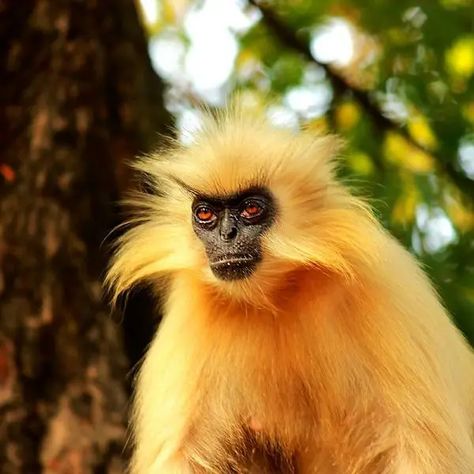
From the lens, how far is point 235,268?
3.81 metres

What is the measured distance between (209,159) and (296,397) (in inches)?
40.0

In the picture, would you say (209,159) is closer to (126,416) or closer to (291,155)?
(291,155)

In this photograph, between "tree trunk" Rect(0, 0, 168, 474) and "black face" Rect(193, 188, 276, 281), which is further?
"tree trunk" Rect(0, 0, 168, 474)

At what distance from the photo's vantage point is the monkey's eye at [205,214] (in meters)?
3.96

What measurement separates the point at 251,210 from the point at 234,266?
0.83 ft

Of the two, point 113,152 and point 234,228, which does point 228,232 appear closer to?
point 234,228

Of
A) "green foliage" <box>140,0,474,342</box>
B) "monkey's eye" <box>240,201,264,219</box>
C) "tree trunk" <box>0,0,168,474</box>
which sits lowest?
"tree trunk" <box>0,0,168,474</box>

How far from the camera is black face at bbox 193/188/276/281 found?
3.82 meters

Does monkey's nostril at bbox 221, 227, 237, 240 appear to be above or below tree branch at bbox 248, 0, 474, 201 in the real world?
below

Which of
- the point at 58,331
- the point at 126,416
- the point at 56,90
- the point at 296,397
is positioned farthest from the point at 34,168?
the point at 296,397

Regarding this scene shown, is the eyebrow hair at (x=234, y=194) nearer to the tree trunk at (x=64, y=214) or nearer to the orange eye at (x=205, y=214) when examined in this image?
the orange eye at (x=205, y=214)

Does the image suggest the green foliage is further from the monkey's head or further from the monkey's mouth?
the monkey's mouth

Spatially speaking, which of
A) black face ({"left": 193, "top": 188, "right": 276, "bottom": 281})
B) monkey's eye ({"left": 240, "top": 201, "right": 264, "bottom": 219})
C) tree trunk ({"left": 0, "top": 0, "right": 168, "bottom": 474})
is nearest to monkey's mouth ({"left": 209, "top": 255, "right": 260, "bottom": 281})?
black face ({"left": 193, "top": 188, "right": 276, "bottom": 281})

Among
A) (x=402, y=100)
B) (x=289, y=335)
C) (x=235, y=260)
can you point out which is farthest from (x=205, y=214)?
(x=402, y=100)
